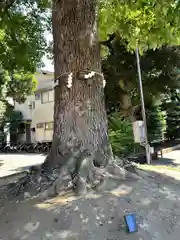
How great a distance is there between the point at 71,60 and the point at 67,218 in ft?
8.48

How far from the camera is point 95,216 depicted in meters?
3.76

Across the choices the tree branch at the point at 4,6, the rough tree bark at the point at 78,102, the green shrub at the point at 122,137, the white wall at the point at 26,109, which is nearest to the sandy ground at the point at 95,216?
the rough tree bark at the point at 78,102

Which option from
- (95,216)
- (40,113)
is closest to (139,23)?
(95,216)

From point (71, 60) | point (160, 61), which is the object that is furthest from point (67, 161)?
point (160, 61)

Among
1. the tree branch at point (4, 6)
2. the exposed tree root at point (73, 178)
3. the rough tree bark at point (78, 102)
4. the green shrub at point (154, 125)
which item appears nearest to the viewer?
the exposed tree root at point (73, 178)

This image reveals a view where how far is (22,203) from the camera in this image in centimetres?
420

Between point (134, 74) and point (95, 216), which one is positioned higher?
point (134, 74)

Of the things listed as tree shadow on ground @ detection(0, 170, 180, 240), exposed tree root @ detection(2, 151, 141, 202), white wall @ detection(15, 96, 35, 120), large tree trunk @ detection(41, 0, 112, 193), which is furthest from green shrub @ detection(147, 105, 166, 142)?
tree shadow on ground @ detection(0, 170, 180, 240)

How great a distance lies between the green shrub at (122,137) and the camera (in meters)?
17.4

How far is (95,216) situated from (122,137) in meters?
14.4

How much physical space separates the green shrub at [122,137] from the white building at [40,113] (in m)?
12.1

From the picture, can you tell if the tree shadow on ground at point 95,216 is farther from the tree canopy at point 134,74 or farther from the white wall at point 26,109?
the white wall at point 26,109

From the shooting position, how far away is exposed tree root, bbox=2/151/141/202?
14.2ft

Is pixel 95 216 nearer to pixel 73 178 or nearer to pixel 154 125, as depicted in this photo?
pixel 73 178
